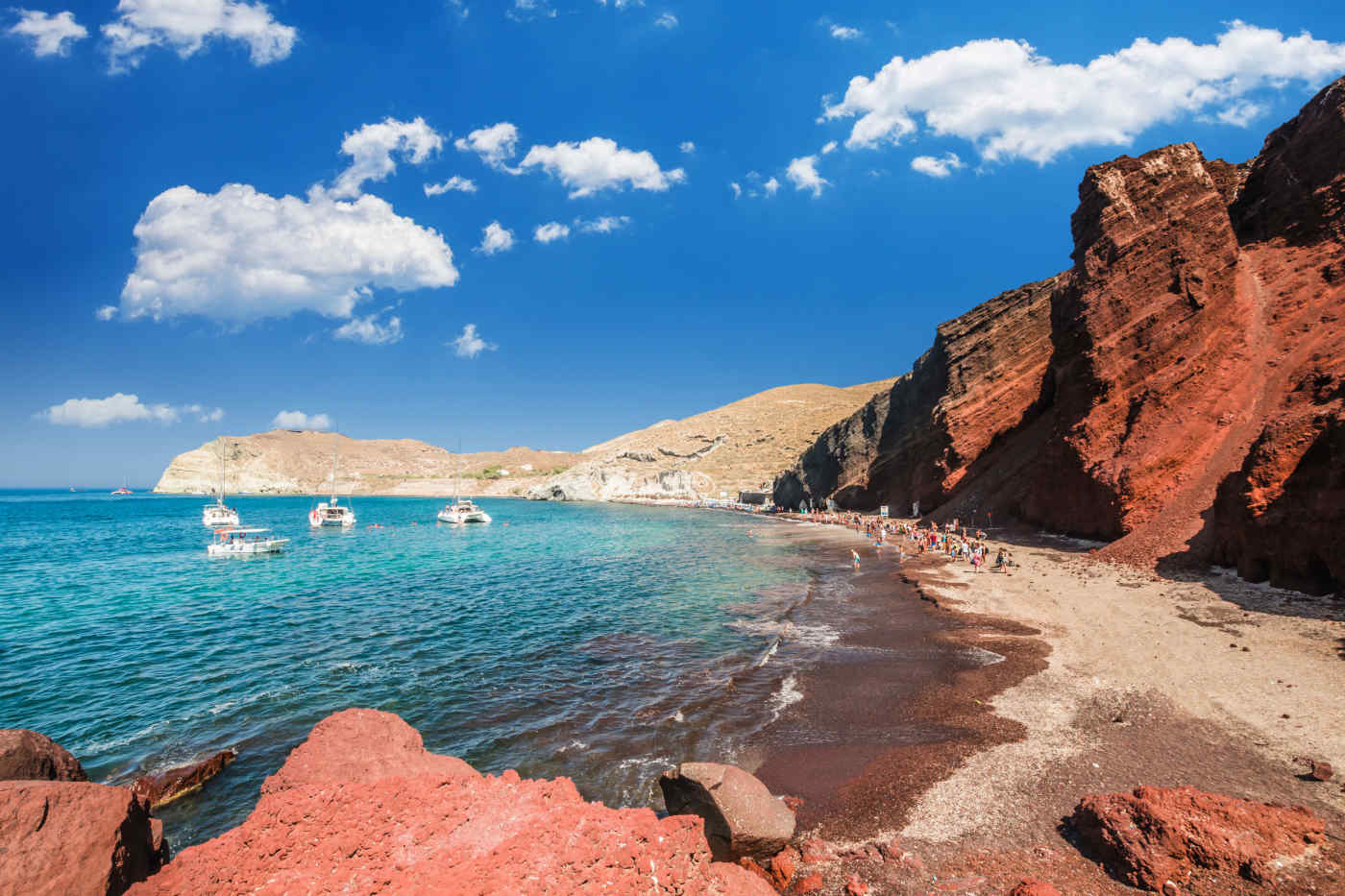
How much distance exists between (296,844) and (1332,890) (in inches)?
346

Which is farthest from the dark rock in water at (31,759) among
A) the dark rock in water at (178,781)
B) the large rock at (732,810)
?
the large rock at (732,810)

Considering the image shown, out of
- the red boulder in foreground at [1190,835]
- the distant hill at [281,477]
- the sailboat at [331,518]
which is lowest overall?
the sailboat at [331,518]

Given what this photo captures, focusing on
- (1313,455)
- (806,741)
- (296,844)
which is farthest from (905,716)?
(1313,455)

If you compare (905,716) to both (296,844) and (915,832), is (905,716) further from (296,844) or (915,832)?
(296,844)

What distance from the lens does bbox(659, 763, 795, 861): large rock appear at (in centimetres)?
580

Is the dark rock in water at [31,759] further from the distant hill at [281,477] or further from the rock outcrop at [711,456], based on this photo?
the distant hill at [281,477]

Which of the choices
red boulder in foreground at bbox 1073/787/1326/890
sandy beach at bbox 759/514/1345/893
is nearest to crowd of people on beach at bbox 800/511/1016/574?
sandy beach at bbox 759/514/1345/893

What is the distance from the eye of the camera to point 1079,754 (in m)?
7.88

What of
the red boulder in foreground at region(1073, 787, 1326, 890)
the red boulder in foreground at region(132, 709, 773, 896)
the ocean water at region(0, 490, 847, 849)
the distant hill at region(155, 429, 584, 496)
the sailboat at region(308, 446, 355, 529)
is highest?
the distant hill at region(155, 429, 584, 496)

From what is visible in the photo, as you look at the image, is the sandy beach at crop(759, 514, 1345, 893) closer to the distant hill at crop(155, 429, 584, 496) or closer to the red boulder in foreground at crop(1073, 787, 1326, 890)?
the red boulder in foreground at crop(1073, 787, 1326, 890)

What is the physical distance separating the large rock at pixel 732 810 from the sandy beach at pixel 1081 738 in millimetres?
769

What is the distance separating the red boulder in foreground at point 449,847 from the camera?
3918 millimetres

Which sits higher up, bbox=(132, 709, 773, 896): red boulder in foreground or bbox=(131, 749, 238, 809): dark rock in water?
bbox=(132, 709, 773, 896): red boulder in foreground

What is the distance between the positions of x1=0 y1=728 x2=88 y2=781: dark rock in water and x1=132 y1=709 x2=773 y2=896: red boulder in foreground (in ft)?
8.47
